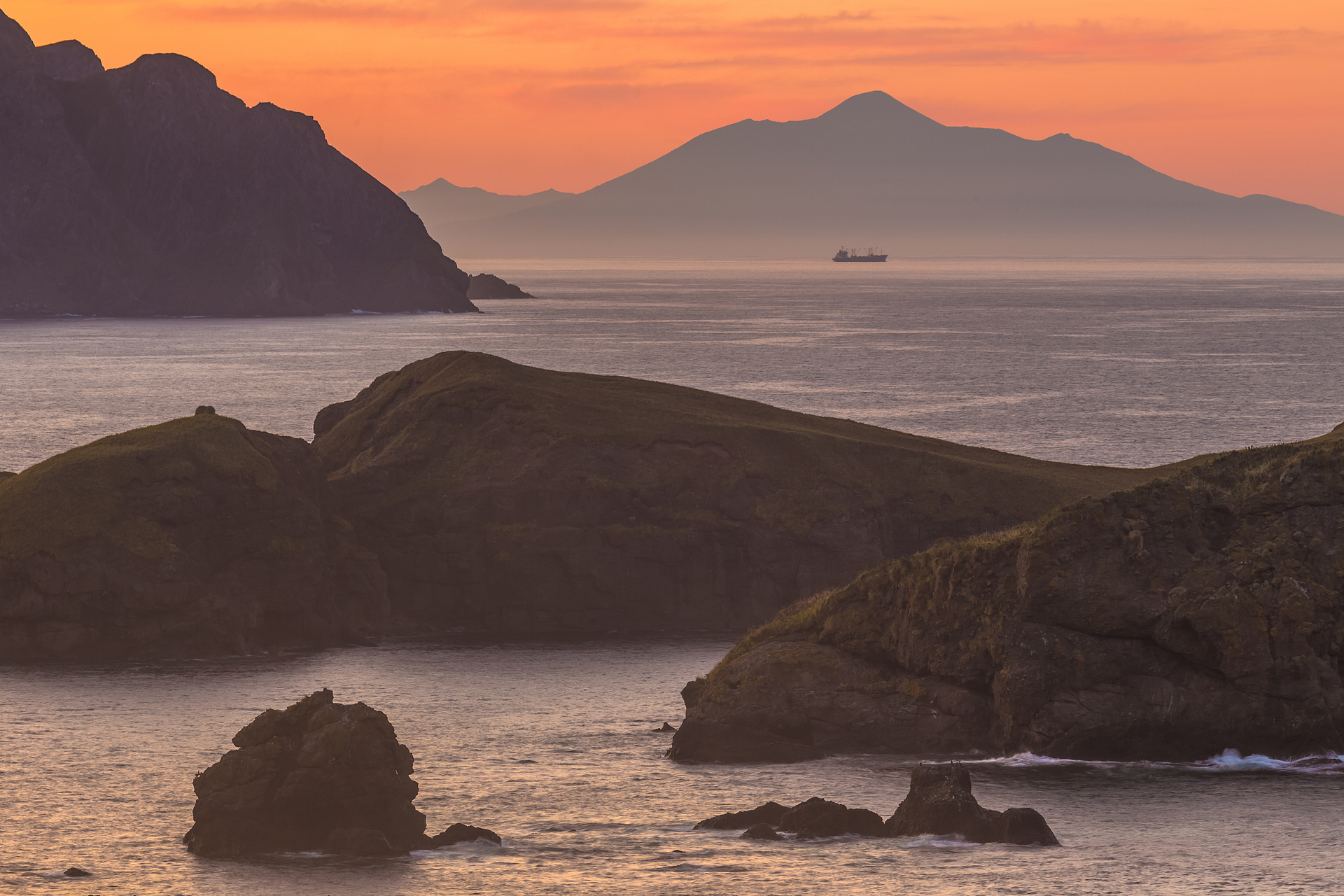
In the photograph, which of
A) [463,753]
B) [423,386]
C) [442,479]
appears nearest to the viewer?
[463,753]

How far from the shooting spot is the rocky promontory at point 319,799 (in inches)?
1865

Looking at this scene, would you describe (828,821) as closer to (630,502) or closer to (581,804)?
(581,804)

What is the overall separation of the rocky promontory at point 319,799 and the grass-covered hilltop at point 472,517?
36.0 metres

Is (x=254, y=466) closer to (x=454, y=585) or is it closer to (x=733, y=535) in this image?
(x=454, y=585)

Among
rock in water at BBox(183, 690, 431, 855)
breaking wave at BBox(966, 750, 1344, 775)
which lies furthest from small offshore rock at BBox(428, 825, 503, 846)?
breaking wave at BBox(966, 750, 1344, 775)

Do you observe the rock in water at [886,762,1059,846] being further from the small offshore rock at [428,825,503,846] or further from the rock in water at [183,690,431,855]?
the rock in water at [183,690,431,855]

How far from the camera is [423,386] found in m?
110

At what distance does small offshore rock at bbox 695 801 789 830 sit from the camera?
163 ft

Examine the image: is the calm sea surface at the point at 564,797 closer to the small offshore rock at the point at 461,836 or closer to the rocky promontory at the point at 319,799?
the small offshore rock at the point at 461,836

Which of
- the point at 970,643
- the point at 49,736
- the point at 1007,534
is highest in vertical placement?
the point at 1007,534

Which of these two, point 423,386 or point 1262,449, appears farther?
point 423,386

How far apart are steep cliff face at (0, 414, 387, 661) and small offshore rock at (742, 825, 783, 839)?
142ft

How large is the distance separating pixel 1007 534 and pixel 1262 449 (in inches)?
498

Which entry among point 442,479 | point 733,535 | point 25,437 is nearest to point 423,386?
point 442,479
